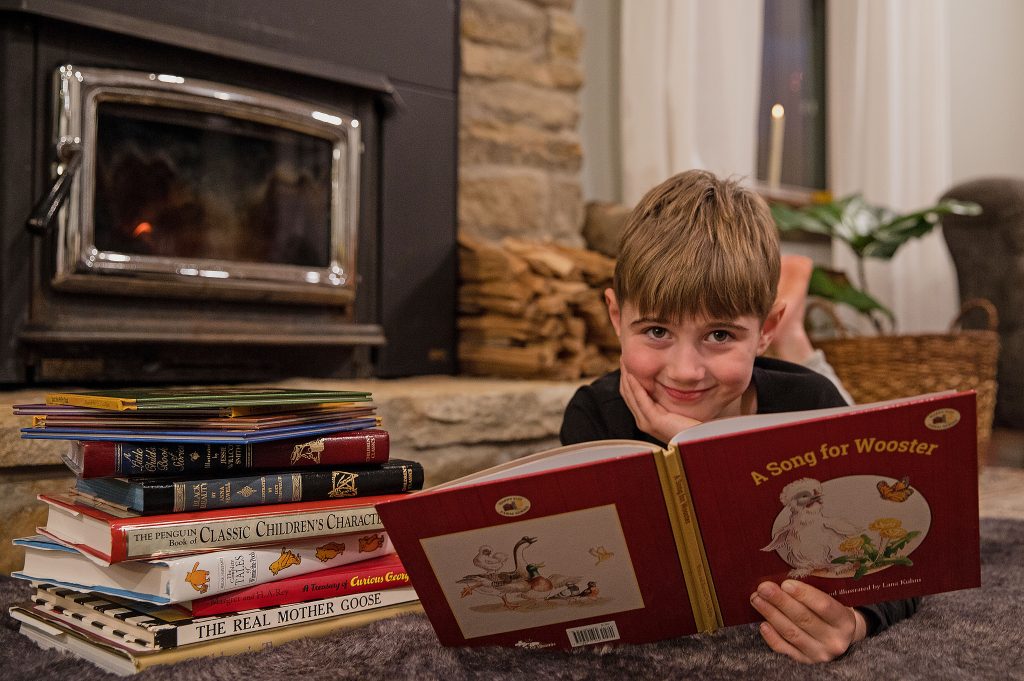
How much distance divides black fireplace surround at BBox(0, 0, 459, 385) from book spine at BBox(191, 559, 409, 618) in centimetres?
73

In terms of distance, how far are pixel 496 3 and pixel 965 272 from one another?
1656mm

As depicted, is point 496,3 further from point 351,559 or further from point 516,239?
point 351,559

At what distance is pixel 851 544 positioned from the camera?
766 mm

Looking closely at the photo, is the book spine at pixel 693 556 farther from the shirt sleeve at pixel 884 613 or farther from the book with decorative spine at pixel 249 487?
the book with decorative spine at pixel 249 487

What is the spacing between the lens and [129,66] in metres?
1.50

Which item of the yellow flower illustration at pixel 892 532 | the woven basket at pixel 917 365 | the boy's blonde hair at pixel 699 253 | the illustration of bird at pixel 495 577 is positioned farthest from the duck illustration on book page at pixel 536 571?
the woven basket at pixel 917 365

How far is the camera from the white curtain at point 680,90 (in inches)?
100

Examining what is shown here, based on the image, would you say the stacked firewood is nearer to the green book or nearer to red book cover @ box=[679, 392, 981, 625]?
the green book

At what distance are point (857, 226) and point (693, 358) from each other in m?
1.69

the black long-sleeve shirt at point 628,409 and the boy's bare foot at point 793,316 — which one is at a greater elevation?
the boy's bare foot at point 793,316

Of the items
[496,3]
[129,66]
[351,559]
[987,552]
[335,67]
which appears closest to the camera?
[351,559]

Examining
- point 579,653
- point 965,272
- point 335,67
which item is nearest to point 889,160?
point 965,272

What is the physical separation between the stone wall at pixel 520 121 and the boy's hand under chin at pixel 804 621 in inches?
56.4

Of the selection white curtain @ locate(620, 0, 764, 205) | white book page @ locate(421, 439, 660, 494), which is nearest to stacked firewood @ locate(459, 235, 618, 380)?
white curtain @ locate(620, 0, 764, 205)
